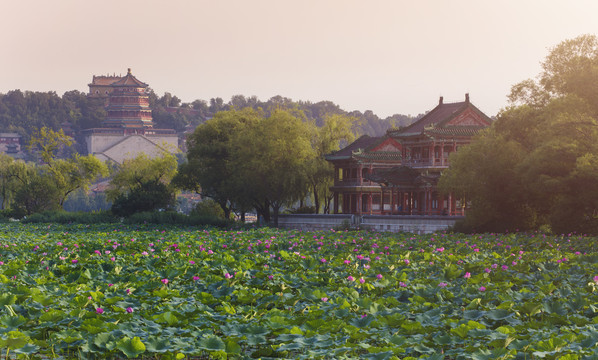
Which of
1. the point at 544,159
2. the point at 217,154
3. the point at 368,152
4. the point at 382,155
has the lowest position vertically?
the point at 544,159

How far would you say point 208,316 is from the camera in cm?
809

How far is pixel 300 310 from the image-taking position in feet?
29.2

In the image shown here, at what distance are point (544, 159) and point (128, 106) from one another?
335ft

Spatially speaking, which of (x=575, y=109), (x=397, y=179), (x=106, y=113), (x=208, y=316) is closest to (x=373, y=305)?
(x=208, y=316)

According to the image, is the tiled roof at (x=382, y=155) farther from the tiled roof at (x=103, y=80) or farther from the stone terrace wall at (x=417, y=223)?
the tiled roof at (x=103, y=80)

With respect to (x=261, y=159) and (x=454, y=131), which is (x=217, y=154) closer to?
(x=261, y=159)

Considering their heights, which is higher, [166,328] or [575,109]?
[575,109]

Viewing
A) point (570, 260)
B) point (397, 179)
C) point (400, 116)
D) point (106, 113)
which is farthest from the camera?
point (400, 116)

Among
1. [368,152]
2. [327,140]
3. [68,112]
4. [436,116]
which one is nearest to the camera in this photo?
[436,116]

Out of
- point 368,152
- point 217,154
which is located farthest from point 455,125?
point 217,154

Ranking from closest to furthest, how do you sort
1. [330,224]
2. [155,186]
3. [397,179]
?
[330,224], [397,179], [155,186]

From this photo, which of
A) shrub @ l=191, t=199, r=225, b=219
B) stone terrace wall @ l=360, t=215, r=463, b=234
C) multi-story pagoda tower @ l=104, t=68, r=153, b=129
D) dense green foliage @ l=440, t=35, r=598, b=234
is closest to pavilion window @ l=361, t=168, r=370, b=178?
shrub @ l=191, t=199, r=225, b=219

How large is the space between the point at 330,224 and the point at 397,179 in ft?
17.1

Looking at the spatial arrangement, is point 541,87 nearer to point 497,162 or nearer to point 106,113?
point 497,162
